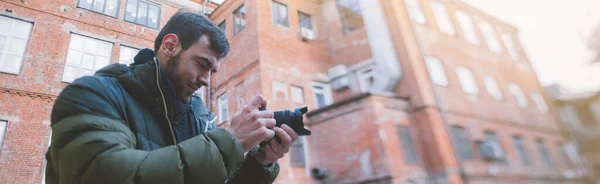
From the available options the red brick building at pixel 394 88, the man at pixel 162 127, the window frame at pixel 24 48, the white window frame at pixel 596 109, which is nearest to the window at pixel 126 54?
the window frame at pixel 24 48

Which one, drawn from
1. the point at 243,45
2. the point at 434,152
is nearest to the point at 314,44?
the point at 243,45

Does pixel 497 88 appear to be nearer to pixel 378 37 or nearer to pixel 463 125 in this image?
pixel 463 125

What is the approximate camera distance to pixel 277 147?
29.7 inches

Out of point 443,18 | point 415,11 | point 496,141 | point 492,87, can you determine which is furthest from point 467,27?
point 496,141

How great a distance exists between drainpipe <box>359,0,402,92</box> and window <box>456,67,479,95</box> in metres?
0.69

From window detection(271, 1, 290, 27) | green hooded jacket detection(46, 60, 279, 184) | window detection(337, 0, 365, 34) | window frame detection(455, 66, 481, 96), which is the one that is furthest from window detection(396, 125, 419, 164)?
green hooded jacket detection(46, 60, 279, 184)

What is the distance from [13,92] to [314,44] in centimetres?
321

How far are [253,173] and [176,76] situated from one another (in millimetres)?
323

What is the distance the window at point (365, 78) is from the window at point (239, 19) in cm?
187

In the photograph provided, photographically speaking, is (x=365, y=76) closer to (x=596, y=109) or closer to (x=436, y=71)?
(x=436, y=71)

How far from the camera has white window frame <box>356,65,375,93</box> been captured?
13.9ft

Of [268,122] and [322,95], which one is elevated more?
[322,95]

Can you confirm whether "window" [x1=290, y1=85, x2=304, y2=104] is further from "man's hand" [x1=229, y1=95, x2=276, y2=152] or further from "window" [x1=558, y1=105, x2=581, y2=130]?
"man's hand" [x1=229, y1=95, x2=276, y2=152]

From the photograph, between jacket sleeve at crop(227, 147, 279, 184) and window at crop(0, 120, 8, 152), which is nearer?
jacket sleeve at crop(227, 147, 279, 184)
